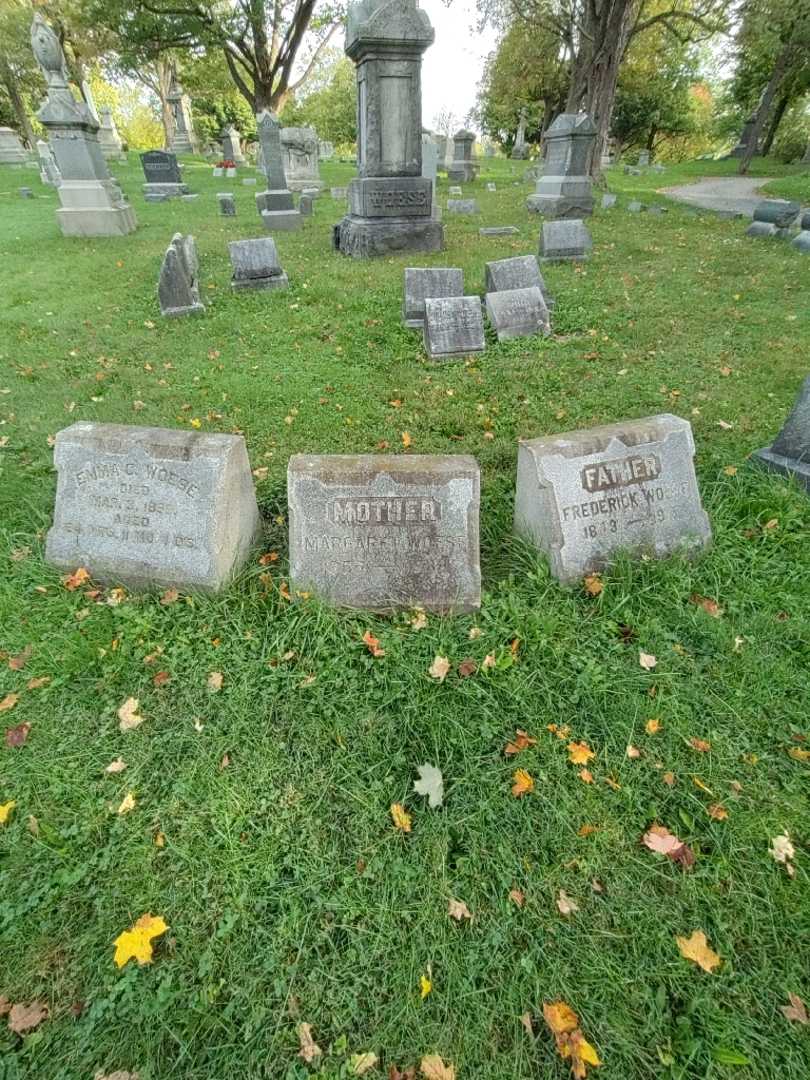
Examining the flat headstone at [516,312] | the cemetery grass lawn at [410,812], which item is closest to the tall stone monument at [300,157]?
the flat headstone at [516,312]

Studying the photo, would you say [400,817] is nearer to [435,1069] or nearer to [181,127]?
[435,1069]

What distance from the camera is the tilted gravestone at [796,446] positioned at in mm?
3881

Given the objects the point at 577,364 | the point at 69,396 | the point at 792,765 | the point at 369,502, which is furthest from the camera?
the point at 577,364

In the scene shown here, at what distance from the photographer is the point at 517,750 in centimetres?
247

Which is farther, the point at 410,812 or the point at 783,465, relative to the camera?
the point at 783,465

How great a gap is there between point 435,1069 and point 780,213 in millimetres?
14939

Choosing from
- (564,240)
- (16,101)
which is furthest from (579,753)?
(16,101)

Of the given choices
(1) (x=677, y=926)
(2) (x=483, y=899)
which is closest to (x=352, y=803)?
(2) (x=483, y=899)

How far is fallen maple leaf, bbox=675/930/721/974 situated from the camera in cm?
186

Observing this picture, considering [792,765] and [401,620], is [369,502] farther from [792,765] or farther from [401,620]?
[792,765]

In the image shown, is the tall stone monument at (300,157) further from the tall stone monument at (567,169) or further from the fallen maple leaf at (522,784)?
the fallen maple leaf at (522,784)

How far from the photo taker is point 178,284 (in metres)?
7.55

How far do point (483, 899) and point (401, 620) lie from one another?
1386mm

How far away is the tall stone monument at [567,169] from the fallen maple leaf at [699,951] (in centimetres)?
1575
